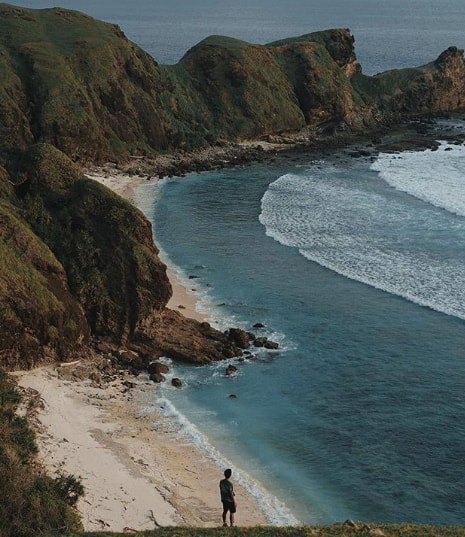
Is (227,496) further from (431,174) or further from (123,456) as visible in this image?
(431,174)

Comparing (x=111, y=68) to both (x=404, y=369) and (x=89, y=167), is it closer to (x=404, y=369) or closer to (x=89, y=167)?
(x=89, y=167)

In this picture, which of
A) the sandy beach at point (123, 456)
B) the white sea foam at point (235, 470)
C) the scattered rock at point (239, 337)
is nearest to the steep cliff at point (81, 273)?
the scattered rock at point (239, 337)

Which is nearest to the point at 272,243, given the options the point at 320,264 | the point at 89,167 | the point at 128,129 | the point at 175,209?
the point at 320,264

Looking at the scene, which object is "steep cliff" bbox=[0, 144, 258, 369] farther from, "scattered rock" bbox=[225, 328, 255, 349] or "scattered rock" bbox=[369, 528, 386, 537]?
"scattered rock" bbox=[369, 528, 386, 537]

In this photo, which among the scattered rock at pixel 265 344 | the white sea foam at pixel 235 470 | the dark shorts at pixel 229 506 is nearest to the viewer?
the dark shorts at pixel 229 506

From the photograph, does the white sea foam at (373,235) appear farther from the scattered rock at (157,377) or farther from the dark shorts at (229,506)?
the dark shorts at (229,506)

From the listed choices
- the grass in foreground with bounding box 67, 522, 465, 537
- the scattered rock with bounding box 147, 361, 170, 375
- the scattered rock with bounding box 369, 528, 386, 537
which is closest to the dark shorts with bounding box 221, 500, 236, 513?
the grass in foreground with bounding box 67, 522, 465, 537
